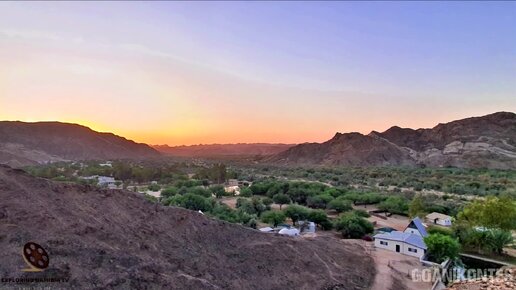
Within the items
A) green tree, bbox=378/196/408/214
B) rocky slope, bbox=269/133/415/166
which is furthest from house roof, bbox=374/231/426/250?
rocky slope, bbox=269/133/415/166

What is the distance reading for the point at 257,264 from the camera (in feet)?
57.9

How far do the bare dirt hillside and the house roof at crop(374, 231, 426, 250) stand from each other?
3528 mm

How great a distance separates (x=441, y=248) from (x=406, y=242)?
2067 mm

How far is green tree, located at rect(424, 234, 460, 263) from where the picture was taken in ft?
74.3

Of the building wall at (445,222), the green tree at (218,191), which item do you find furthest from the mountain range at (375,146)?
the building wall at (445,222)

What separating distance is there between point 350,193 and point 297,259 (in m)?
28.9

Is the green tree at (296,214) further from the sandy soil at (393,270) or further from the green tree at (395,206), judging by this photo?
the green tree at (395,206)

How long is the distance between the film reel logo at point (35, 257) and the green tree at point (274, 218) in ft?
68.4

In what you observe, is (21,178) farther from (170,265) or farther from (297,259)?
(297,259)

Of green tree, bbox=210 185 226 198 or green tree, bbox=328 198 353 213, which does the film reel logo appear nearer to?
green tree, bbox=328 198 353 213

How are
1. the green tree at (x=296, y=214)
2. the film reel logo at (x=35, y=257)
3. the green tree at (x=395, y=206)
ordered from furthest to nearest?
the green tree at (x=395, y=206) < the green tree at (x=296, y=214) < the film reel logo at (x=35, y=257)

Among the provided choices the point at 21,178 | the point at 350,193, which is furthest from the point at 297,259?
the point at 350,193

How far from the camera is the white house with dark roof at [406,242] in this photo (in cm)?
2391

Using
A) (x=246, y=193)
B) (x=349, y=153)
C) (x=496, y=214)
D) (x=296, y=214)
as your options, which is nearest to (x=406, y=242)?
(x=496, y=214)
